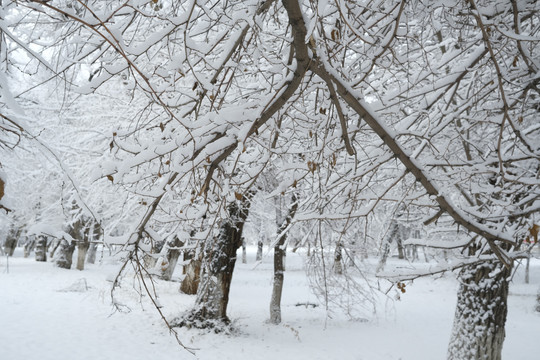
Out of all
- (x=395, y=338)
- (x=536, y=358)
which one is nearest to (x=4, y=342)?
(x=395, y=338)

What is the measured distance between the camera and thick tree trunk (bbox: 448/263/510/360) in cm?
518

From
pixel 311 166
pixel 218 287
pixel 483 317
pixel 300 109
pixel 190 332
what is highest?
pixel 300 109

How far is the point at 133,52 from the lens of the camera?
6.14 ft

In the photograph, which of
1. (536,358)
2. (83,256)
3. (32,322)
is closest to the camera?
(32,322)

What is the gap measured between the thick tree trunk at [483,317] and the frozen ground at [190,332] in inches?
40.6

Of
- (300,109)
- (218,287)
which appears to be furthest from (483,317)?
(218,287)

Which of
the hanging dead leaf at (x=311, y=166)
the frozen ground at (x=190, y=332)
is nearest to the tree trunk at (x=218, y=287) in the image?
the frozen ground at (x=190, y=332)

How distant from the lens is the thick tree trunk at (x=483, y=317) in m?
5.18

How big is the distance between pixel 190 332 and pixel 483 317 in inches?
221

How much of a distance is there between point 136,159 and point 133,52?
53cm

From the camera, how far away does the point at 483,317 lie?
520 cm

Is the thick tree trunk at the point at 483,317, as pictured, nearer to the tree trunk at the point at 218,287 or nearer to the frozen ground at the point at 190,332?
the frozen ground at the point at 190,332

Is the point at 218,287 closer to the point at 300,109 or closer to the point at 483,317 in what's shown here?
the point at 483,317

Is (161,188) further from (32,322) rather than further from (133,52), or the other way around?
(32,322)
